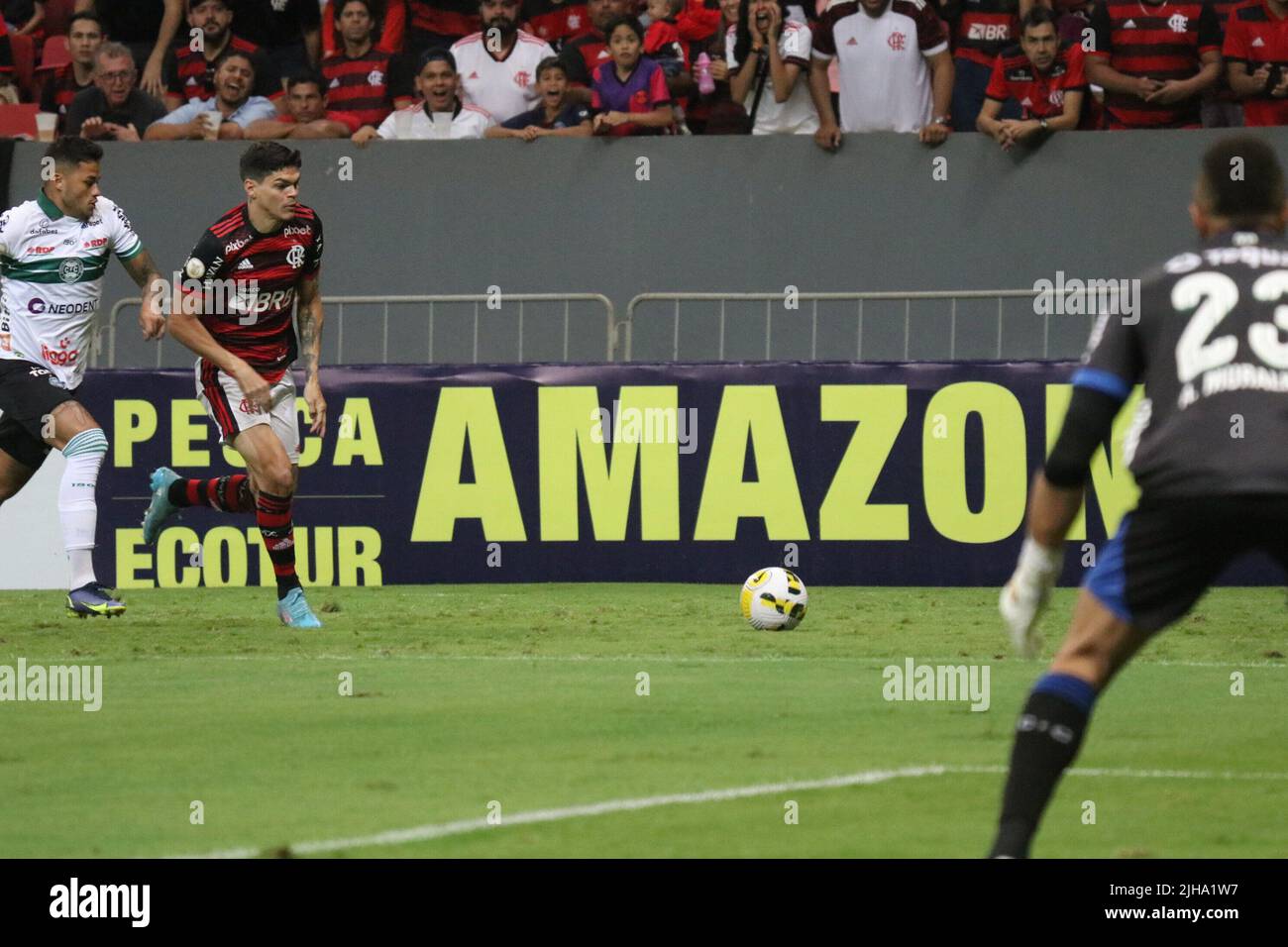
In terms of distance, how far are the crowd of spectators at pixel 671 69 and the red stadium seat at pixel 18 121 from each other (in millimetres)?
179

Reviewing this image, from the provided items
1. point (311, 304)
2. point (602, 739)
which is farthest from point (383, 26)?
point (602, 739)

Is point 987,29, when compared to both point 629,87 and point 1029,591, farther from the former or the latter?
point 1029,591

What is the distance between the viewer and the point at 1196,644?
39.9 ft

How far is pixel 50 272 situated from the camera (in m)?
13.0

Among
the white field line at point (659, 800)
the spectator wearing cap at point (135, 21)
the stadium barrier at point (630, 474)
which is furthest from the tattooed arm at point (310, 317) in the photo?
the spectator wearing cap at point (135, 21)

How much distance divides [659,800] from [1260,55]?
1135cm

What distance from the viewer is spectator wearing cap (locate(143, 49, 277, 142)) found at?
18188 mm

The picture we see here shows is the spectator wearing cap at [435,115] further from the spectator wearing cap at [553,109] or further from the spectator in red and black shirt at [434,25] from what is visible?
the spectator in red and black shirt at [434,25]

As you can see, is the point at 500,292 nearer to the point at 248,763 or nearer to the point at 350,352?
the point at 350,352

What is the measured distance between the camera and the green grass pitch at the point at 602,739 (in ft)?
21.5

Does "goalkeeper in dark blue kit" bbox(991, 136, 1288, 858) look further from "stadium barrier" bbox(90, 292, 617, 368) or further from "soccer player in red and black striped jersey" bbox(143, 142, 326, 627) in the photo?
"stadium barrier" bbox(90, 292, 617, 368)

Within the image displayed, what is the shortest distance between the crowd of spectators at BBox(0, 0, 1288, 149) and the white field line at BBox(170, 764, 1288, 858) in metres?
9.61
